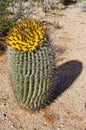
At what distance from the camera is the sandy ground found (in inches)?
229

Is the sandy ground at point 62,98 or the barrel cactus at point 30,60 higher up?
the barrel cactus at point 30,60

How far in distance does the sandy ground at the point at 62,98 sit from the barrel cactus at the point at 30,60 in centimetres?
42

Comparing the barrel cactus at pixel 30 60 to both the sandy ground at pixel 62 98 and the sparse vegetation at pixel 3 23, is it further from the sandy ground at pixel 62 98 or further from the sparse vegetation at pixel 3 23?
the sparse vegetation at pixel 3 23

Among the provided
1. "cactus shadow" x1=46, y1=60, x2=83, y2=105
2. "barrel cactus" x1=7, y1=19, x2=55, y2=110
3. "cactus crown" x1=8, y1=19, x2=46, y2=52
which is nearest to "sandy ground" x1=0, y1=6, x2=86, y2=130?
"cactus shadow" x1=46, y1=60, x2=83, y2=105

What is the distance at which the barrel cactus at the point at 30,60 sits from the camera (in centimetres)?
518

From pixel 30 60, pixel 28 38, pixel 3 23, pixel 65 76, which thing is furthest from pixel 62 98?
pixel 3 23

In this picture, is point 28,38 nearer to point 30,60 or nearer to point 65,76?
point 30,60

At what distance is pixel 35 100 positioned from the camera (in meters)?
5.69

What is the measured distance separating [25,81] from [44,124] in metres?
0.76

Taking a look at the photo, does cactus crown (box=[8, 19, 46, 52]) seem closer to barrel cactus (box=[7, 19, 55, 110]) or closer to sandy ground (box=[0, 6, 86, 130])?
barrel cactus (box=[7, 19, 55, 110])

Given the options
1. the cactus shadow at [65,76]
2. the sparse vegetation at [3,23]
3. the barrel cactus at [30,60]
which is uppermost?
the barrel cactus at [30,60]

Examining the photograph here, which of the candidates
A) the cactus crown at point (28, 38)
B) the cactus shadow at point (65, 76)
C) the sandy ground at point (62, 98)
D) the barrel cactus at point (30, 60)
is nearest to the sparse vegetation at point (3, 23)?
the sandy ground at point (62, 98)

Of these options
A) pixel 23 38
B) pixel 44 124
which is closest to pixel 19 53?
pixel 23 38

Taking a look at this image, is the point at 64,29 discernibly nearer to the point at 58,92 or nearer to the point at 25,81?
the point at 58,92
